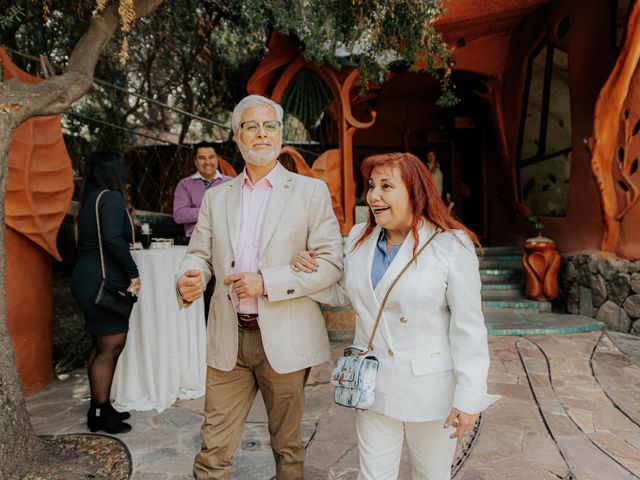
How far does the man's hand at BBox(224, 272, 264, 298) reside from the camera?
1.71 meters

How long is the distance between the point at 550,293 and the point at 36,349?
5867mm

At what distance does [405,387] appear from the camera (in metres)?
1.54

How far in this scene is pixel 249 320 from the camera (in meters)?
1.90

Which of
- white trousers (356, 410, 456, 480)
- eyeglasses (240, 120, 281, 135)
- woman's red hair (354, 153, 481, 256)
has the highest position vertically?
eyeglasses (240, 120, 281, 135)

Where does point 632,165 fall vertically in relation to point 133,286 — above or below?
above

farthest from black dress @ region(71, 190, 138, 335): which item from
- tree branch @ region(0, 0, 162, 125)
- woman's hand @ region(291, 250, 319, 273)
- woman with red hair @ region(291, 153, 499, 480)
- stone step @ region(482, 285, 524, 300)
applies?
stone step @ region(482, 285, 524, 300)

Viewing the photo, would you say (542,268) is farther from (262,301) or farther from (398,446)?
(262,301)

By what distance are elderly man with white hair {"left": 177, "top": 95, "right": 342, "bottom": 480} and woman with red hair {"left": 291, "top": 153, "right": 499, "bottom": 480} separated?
0.31m

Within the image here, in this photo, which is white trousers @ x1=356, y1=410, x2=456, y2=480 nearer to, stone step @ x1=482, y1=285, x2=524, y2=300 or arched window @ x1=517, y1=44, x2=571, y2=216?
stone step @ x1=482, y1=285, x2=524, y2=300

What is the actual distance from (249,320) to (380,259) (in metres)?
0.63

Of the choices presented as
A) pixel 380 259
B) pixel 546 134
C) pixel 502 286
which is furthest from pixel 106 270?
pixel 546 134

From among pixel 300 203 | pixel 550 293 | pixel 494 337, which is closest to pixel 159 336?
pixel 300 203

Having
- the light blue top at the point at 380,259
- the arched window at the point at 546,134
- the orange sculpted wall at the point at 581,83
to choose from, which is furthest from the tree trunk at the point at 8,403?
the arched window at the point at 546,134

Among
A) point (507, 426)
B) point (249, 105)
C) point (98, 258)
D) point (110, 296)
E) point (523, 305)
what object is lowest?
point (507, 426)
